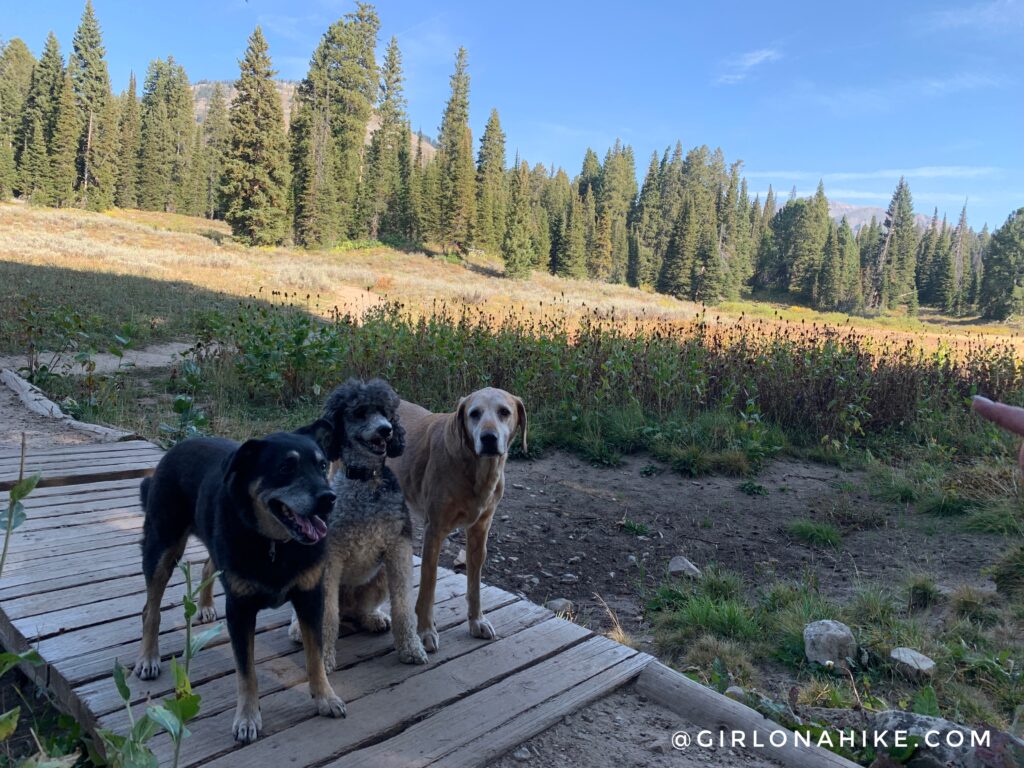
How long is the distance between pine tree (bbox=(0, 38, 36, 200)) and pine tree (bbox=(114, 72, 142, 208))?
789 centimetres

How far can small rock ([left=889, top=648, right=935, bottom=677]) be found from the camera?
362cm

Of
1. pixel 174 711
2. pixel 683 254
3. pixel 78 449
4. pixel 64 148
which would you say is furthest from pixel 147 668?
pixel 683 254

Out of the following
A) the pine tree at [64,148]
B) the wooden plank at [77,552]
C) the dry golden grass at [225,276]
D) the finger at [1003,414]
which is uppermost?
the pine tree at [64,148]

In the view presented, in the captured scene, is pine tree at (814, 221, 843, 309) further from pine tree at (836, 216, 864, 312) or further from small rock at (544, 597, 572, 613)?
small rock at (544, 597, 572, 613)

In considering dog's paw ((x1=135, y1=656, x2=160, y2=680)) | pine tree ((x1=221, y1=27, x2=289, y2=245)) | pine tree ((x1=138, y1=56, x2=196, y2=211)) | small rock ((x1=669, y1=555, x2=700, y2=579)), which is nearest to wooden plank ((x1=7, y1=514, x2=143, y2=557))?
dog's paw ((x1=135, y1=656, x2=160, y2=680))

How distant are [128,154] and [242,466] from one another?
73.1 m

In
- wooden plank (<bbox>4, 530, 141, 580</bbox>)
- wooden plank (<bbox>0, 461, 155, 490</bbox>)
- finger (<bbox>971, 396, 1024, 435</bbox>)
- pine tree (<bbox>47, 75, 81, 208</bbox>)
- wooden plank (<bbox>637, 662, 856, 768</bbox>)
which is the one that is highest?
pine tree (<bbox>47, 75, 81, 208</bbox>)

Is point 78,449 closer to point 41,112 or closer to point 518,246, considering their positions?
point 518,246

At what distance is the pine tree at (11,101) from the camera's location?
54969mm

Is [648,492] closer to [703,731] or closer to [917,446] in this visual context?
[917,446]

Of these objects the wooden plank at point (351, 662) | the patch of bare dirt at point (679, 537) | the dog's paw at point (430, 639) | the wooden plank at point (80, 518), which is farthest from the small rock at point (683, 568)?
the wooden plank at point (80, 518)

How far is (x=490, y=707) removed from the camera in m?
2.69

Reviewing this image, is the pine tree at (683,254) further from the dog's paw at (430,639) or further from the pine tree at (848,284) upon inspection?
the dog's paw at (430,639)

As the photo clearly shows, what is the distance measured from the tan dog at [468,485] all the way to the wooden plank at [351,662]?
16cm
